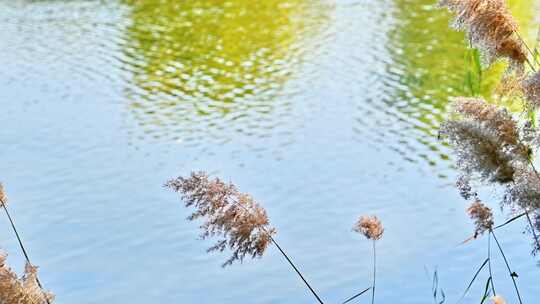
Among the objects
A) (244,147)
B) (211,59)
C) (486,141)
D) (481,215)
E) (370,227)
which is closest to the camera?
(486,141)

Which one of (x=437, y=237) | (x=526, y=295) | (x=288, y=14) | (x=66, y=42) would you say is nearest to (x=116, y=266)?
(x=437, y=237)

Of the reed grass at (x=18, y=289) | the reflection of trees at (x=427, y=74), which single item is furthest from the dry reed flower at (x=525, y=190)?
the reflection of trees at (x=427, y=74)

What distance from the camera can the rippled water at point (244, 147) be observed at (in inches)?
281

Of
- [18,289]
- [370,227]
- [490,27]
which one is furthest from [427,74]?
[18,289]

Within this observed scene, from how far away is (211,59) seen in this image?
16.0m

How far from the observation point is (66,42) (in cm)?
1767

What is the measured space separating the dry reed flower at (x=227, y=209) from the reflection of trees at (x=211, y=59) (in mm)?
7748

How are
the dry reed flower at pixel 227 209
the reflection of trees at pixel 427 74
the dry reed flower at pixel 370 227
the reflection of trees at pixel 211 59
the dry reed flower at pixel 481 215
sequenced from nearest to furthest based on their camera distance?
1. the dry reed flower at pixel 227 209
2. the dry reed flower at pixel 481 215
3. the dry reed flower at pixel 370 227
4. the reflection of trees at pixel 427 74
5. the reflection of trees at pixel 211 59

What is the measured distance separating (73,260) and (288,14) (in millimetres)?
12744

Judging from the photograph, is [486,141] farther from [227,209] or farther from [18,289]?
[18,289]

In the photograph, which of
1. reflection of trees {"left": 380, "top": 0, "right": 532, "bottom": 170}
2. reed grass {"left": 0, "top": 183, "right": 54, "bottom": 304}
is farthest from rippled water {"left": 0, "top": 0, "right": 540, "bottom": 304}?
reed grass {"left": 0, "top": 183, "right": 54, "bottom": 304}

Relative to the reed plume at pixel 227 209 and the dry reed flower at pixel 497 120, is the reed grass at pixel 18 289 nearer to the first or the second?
the reed plume at pixel 227 209

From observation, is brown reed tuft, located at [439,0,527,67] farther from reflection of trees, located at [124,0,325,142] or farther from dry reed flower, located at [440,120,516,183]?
reflection of trees, located at [124,0,325,142]

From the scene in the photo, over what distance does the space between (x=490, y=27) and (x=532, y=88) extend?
399mm
